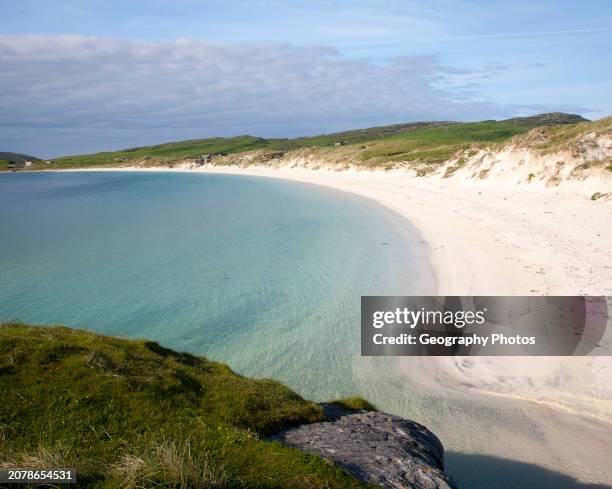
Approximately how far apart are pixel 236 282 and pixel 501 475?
17.0m

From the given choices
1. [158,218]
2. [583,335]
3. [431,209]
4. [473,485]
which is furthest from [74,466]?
[158,218]

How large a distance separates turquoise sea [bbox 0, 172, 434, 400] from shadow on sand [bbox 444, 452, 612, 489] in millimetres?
3700

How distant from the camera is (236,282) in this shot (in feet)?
80.0

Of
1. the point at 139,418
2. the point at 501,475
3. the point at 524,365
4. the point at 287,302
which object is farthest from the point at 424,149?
the point at 139,418

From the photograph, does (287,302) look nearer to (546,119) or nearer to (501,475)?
(501,475)

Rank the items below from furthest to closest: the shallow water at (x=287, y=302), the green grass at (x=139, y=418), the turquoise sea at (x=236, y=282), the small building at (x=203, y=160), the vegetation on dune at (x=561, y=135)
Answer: the small building at (x=203, y=160), the vegetation on dune at (x=561, y=135), the turquoise sea at (x=236, y=282), the shallow water at (x=287, y=302), the green grass at (x=139, y=418)

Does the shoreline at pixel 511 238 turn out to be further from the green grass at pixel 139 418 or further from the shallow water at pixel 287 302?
the green grass at pixel 139 418

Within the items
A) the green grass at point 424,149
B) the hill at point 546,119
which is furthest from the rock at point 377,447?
the hill at point 546,119

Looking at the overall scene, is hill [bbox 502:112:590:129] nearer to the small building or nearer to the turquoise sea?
the small building

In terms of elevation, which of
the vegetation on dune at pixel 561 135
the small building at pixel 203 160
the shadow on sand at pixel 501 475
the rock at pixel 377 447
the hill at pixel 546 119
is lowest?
the shadow on sand at pixel 501 475

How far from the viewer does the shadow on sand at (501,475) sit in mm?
8898

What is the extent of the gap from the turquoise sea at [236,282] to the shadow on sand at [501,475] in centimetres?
370

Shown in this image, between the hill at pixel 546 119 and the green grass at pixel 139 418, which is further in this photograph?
the hill at pixel 546 119

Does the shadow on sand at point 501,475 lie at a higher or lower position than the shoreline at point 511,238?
lower
